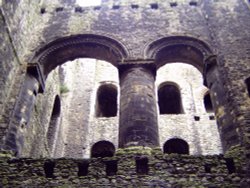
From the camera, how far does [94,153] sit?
1348 centimetres

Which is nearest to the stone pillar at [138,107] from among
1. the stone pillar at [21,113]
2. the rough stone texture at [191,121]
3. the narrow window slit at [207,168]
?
the narrow window slit at [207,168]

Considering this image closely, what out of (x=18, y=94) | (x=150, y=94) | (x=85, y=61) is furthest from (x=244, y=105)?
(x=85, y=61)

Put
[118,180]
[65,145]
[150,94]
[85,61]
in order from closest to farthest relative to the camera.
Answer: [118,180] < [150,94] < [65,145] < [85,61]

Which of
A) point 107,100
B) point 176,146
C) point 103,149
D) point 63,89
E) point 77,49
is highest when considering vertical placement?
point 107,100

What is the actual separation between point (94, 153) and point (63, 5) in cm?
562

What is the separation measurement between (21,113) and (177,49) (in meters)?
4.23

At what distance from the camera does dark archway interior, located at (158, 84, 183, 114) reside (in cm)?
1578

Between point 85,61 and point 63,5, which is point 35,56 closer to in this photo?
point 63,5

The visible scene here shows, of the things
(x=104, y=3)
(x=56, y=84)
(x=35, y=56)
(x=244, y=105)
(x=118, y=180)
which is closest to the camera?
(x=118, y=180)

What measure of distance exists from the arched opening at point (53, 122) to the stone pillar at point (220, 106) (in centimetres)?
533

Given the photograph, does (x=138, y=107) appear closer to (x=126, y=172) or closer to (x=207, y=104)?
(x=126, y=172)

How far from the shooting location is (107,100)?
15945mm

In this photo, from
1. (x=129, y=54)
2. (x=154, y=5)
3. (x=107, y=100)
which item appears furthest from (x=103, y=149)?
(x=154, y=5)

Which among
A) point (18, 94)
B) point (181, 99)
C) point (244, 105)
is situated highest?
point (181, 99)
